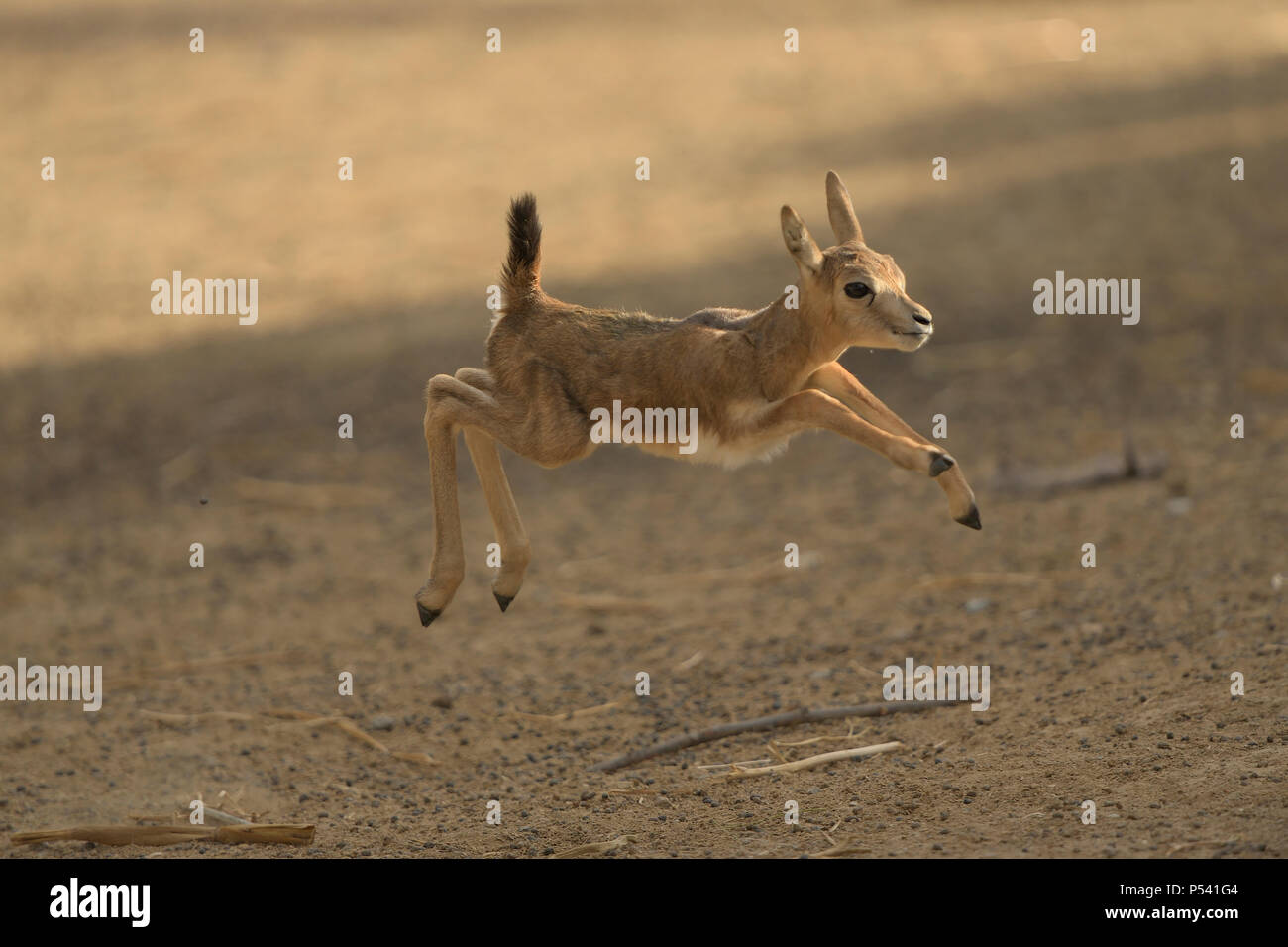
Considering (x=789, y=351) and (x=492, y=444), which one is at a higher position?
(x=789, y=351)

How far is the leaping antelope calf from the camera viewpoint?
549cm

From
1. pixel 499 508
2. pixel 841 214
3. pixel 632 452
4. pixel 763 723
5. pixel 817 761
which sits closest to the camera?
pixel 841 214

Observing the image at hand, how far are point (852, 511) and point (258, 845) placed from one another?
6.25 meters

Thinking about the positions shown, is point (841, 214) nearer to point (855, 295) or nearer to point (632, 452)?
point (855, 295)

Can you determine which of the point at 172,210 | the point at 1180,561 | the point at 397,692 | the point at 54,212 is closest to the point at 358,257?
the point at 172,210

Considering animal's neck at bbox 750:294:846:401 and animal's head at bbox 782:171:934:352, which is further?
animal's neck at bbox 750:294:846:401

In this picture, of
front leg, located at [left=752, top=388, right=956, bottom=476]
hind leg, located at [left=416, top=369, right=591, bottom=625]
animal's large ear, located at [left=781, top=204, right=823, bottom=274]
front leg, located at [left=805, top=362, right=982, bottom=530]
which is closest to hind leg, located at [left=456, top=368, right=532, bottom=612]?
hind leg, located at [left=416, top=369, right=591, bottom=625]

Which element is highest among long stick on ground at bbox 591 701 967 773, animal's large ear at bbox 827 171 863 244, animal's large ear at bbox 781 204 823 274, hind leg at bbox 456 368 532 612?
animal's large ear at bbox 827 171 863 244

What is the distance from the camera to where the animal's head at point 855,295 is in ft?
17.9

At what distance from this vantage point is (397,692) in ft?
29.5

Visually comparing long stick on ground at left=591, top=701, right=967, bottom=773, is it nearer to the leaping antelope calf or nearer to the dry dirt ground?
the dry dirt ground

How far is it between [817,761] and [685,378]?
2088 mm

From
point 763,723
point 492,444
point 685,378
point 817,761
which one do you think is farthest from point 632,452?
point 685,378

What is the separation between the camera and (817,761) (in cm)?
697
